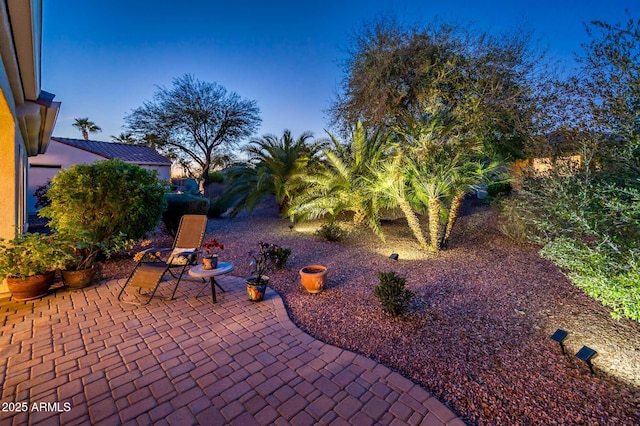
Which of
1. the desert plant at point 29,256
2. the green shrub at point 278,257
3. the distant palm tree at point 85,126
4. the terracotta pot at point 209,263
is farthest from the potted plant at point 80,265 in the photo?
the distant palm tree at point 85,126

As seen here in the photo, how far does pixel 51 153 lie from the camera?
48.8 feet

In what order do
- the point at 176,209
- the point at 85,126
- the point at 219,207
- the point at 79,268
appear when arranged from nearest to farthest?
the point at 79,268 < the point at 176,209 < the point at 219,207 < the point at 85,126

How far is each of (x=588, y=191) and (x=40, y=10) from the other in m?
5.94

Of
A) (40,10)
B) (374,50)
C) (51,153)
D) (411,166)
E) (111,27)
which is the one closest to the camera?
(40,10)

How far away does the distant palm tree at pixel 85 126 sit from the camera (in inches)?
1114

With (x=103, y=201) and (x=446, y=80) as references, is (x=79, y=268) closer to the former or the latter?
(x=103, y=201)

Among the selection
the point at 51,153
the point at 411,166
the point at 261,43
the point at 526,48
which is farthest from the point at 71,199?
the point at 51,153

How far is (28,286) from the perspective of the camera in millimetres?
4156

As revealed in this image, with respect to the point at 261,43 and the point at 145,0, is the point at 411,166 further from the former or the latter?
the point at 145,0

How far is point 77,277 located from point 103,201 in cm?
181

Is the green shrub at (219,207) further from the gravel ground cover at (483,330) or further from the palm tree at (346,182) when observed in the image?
the gravel ground cover at (483,330)

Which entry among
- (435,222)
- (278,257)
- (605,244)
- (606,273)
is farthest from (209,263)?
(435,222)

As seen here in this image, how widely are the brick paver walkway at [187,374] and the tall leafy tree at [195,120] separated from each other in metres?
22.1

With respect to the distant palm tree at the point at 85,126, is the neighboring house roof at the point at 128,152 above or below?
below
